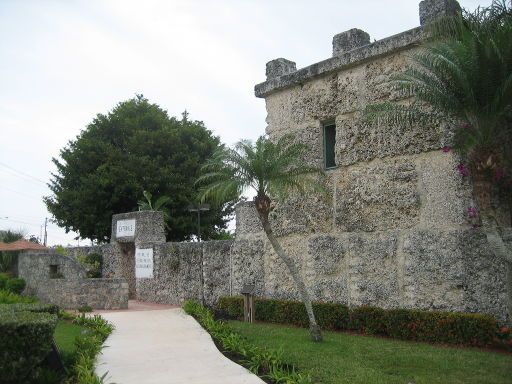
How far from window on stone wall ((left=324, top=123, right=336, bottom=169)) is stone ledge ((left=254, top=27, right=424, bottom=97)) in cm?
126

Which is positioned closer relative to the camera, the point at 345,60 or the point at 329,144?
the point at 345,60

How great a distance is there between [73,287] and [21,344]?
10.1 metres

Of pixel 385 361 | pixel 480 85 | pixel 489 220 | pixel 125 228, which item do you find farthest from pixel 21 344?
pixel 125 228

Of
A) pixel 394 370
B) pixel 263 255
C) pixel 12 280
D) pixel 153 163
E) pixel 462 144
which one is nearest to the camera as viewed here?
pixel 394 370

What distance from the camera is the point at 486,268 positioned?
30.8 feet

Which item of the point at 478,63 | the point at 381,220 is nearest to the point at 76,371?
the point at 381,220

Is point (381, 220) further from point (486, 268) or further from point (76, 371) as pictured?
point (76, 371)

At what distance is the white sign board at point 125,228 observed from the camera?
1906cm

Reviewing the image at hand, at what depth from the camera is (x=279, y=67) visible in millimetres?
13695

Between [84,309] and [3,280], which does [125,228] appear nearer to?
[3,280]

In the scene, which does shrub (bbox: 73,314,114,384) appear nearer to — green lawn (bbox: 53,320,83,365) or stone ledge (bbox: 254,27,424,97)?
green lawn (bbox: 53,320,83,365)

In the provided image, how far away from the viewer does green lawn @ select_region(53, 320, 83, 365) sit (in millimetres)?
8212

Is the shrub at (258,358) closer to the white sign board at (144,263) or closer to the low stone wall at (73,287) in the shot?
the low stone wall at (73,287)

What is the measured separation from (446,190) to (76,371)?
276 inches
